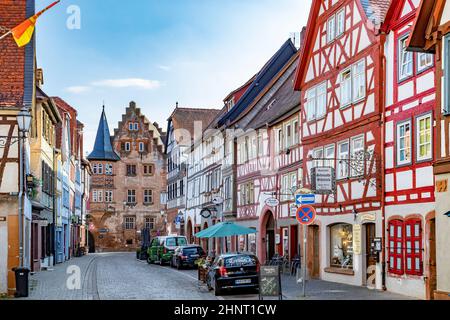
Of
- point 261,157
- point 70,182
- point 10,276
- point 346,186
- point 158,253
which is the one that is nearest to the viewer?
point 10,276

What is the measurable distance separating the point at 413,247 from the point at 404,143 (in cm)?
317

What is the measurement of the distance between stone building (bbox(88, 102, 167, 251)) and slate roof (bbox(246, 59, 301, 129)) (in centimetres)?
3936

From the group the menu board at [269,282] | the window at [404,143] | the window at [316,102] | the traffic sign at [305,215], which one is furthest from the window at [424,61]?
the window at [316,102]

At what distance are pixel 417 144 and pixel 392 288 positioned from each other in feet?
15.0

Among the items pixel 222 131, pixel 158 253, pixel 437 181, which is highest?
pixel 222 131

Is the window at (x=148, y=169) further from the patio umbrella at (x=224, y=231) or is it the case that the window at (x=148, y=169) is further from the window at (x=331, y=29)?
the window at (x=331, y=29)

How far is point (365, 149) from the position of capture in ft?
81.7

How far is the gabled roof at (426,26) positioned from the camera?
720 inches

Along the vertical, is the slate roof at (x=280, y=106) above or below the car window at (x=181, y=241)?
above

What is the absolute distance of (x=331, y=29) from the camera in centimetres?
2877

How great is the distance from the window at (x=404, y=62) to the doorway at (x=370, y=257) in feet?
17.3
